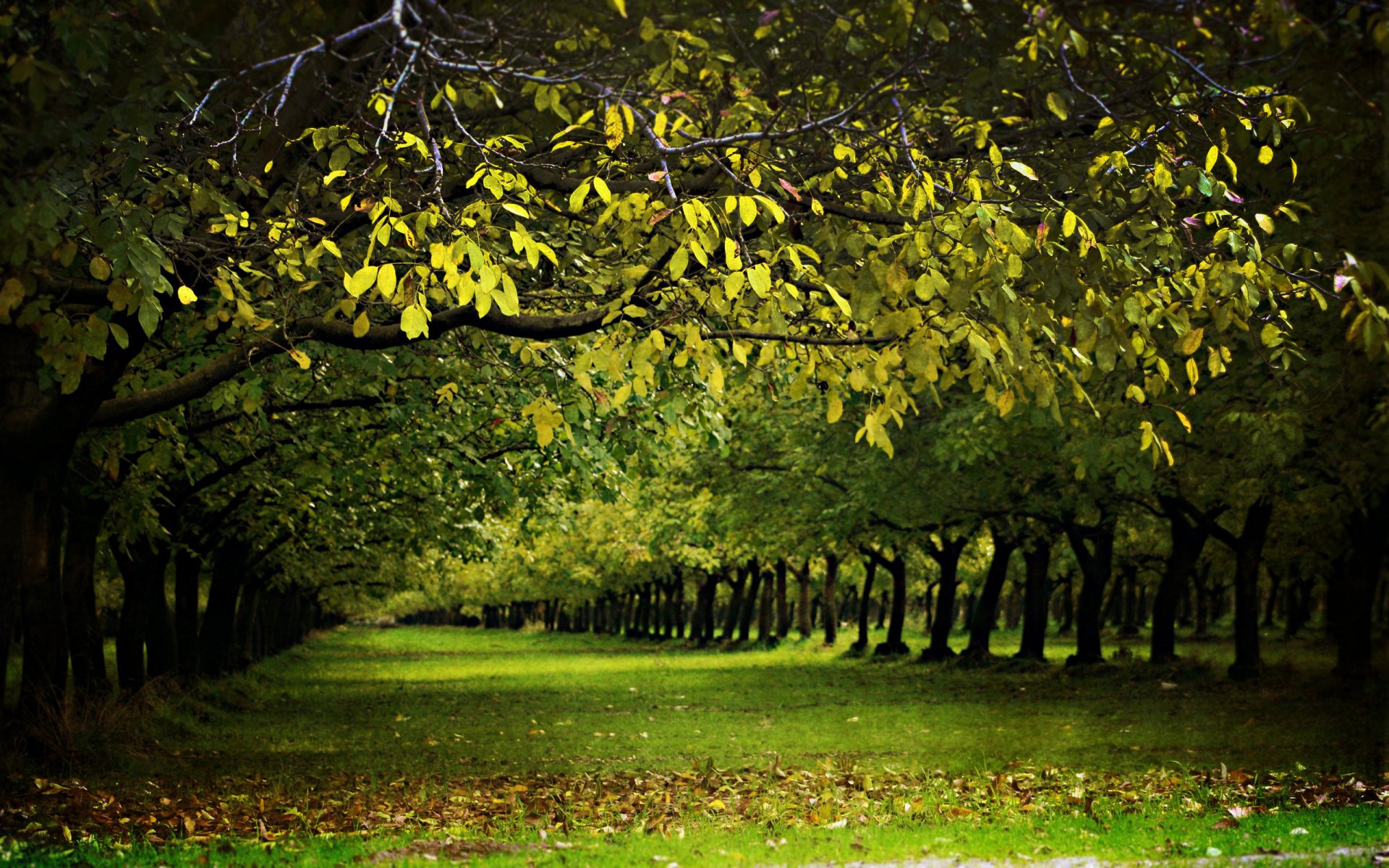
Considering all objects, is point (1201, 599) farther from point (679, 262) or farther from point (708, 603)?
point (679, 262)

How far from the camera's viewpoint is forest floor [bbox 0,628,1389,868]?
Answer: 25.8 ft

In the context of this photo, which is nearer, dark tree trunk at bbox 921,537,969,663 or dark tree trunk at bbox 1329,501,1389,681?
dark tree trunk at bbox 1329,501,1389,681

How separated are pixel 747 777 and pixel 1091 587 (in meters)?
17.4

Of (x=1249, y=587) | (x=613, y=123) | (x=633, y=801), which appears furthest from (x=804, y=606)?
(x=613, y=123)

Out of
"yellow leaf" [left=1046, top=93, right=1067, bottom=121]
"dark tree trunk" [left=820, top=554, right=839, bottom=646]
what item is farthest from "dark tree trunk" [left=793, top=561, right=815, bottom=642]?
"yellow leaf" [left=1046, top=93, right=1067, bottom=121]

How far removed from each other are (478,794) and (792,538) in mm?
19851

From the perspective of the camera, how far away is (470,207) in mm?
5914

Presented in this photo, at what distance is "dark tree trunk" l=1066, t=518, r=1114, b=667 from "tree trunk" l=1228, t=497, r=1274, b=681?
4149 millimetres

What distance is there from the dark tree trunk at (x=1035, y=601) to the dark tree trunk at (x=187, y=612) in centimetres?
2036

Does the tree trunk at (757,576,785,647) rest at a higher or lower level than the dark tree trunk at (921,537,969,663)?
lower

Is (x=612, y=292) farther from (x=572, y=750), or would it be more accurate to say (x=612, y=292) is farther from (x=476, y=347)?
(x=572, y=750)

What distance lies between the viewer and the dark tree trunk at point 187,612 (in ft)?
74.6

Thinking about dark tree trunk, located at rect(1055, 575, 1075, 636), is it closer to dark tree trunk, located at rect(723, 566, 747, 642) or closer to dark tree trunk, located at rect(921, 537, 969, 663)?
dark tree trunk, located at rect(723, 566, 747, 642)

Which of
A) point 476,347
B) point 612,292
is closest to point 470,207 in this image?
point 612,292
